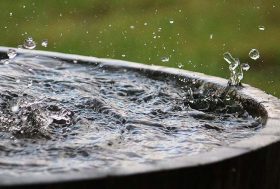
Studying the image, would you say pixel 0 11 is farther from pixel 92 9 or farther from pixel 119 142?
pixel 119 142

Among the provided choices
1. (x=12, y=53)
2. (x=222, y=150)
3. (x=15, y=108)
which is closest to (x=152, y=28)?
(x=12, y=53)

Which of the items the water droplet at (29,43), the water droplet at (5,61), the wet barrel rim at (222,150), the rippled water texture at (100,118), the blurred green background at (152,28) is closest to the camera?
the wet barrel rim at (222,150)

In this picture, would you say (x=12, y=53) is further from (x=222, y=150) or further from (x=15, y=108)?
(x=222, y=150)

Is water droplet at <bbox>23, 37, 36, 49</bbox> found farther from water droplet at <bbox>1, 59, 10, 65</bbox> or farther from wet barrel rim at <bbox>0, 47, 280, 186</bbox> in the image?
wet barrel rim at <bbox>0, 47, 280, 186</bbox>

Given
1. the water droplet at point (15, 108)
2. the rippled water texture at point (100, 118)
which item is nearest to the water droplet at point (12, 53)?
the rippled water texture at point (100, 118)

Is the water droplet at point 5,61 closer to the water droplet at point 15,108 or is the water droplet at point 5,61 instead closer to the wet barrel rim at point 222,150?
the water droplet at point 15,108

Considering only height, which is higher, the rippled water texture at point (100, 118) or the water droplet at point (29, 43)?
the water droplet at point (29, 43)
